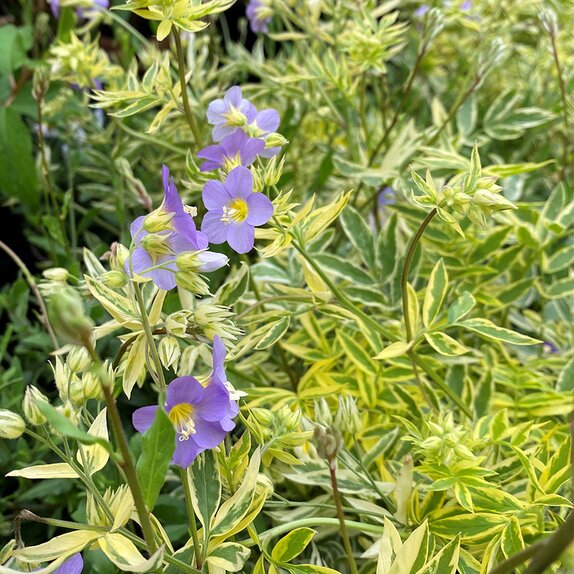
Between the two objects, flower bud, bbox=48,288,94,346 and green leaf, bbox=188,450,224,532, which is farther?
green leaf, bbox=188,450,224,532

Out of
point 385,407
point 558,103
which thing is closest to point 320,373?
point 385,407

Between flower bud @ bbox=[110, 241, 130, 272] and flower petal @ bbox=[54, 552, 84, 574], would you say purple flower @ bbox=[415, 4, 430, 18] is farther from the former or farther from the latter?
flower petal @ bbox=[54, 552, 84, 574]

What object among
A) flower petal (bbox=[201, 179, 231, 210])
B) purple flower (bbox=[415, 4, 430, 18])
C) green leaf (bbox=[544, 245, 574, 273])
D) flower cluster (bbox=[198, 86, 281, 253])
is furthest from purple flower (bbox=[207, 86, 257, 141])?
purple flower (bbox=[415, 4, 430, 18])

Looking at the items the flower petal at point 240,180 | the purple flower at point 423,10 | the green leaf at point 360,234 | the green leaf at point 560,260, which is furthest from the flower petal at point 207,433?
the purple flower at point 423,10

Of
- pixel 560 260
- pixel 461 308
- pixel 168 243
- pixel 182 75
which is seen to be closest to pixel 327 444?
pixel 168 243

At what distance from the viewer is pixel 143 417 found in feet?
1.69

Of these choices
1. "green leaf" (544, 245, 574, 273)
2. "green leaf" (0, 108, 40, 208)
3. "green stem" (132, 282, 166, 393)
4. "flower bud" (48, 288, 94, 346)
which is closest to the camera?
"flower bud" (48, 288, 94, 346)

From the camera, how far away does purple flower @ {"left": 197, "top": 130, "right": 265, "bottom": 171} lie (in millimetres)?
669

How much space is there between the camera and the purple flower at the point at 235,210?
61 cm

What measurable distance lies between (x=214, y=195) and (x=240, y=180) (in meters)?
0.03

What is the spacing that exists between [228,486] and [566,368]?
48 cm

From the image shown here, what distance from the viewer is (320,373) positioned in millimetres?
859

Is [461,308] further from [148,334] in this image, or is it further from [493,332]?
[148,334]

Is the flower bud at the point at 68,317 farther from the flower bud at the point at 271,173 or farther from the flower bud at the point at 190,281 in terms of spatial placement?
the flower bud at the point at 271,173
